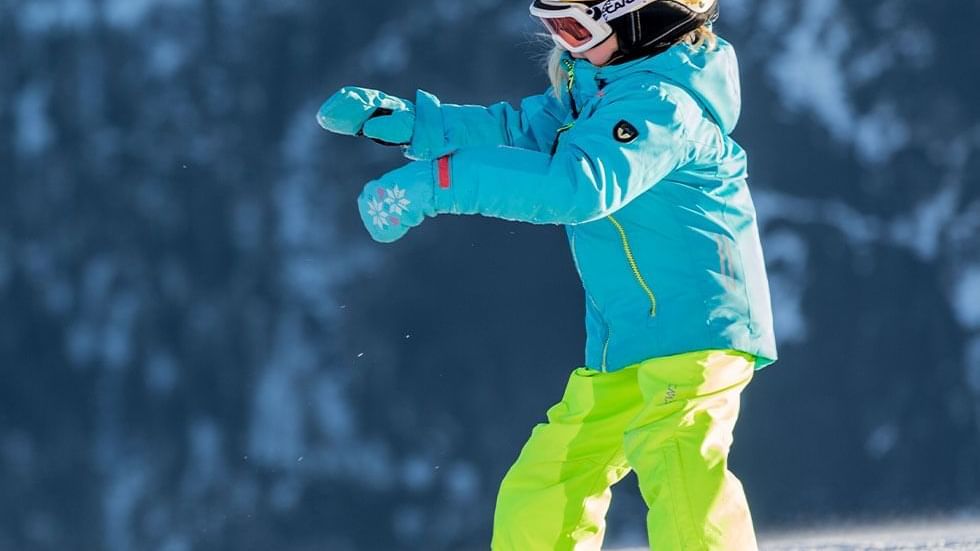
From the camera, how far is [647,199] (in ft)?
6.76

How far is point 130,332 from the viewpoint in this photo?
2.74 meters

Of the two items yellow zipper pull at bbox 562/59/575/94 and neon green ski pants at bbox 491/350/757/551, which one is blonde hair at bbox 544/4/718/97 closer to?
yellow zipper pull at bbox 562/59/575/94

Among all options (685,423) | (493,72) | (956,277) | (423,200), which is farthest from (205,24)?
(956,277)

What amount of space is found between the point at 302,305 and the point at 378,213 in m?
0.92

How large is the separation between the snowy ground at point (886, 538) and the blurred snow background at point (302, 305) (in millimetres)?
36

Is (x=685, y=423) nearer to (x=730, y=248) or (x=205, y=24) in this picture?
(x=730, y=248)

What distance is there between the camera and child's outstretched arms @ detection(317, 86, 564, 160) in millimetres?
2162

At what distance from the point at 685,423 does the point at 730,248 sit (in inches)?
9.7

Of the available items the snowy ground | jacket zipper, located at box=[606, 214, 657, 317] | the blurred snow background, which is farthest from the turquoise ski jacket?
the snowy ground

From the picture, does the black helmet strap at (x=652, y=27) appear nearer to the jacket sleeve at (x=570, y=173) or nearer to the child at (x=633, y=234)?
the child at (x=633, y=234)

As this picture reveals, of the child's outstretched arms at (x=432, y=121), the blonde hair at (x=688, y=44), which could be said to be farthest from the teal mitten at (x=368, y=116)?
the blonde hair at (x=688, y=44)

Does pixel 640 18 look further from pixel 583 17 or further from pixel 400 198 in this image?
pixel 400 198

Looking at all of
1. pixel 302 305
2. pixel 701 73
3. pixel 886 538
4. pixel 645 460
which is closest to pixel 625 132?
pixel 701 73

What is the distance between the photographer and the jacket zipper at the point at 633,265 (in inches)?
81.1
